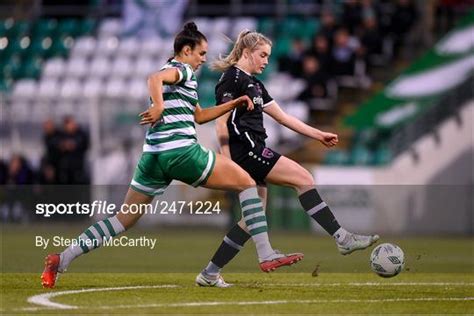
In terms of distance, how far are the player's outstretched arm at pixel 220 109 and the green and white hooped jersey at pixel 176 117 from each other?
0.13 meters

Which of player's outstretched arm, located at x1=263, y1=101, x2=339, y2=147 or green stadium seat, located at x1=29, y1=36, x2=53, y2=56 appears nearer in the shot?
player's outstretched arm, located at x1=263, y1=101, x2=339, y2=147

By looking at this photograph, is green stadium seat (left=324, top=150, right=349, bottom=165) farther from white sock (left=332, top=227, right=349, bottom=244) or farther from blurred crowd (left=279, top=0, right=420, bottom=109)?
white sock (left=332, top=227, right=349, bottom=244)

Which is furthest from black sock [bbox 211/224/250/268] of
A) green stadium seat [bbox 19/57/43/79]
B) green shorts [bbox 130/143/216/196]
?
green stadium seat [bbox 19/57/43/79]

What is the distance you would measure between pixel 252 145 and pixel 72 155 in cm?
1313

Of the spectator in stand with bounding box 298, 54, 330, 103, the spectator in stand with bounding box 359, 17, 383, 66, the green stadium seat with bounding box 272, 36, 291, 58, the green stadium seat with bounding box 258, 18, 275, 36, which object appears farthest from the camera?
the green stadium seat with bounding box 258, 18, 275, 36

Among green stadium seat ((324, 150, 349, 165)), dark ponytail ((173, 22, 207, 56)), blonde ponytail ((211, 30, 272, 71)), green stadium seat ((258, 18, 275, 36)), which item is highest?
dark ponytail ((173, 22, 207, 56))

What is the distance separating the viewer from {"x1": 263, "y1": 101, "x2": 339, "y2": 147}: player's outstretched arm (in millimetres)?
11508

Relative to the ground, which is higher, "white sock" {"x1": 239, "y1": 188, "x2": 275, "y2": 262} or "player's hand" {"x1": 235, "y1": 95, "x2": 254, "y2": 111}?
"player's hand" {"x1": 235, "y1": 95, "x2": 254, "y2": 111}

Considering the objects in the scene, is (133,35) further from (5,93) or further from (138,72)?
(5,93)

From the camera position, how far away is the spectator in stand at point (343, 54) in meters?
25.4

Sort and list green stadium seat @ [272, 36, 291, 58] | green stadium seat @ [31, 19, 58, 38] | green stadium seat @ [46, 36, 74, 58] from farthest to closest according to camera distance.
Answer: green stadium seat @ [31, 19, 58, 38], green stadium seat @ [46, 36, 74, 58], green stadium seat @ [272, 36, 291, 58]

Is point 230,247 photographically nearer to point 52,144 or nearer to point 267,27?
point 52,144

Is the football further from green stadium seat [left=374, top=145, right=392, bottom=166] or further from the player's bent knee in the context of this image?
green stadium seat [left=374, top=145, right=392, bottom=166]

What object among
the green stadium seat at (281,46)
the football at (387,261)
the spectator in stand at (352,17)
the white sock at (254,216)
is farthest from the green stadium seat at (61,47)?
the white sock at (254,216)
